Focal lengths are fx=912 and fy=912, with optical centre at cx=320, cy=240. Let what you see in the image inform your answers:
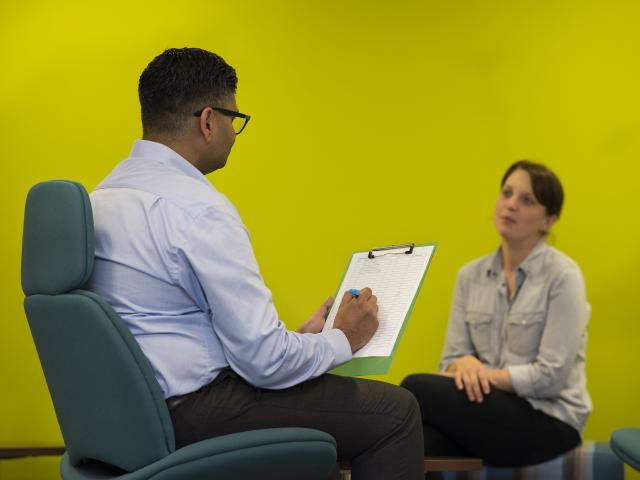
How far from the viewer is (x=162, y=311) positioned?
1915 millimetres

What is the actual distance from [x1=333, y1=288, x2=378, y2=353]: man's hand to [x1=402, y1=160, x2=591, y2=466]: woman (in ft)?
Result: 3.69

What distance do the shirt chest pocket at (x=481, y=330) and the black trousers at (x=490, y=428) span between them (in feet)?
1.07

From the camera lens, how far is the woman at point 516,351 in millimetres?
3139

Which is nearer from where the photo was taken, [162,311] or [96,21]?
[162,311]

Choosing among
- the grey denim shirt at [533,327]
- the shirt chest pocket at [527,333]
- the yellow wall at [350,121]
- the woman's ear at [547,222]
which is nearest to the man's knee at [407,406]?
the grey denim shirt at [533,327]

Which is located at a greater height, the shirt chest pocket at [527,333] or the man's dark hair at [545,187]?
the man's dark hair at [545,187]

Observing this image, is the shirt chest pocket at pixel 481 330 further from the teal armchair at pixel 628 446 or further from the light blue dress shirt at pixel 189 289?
the light blue dress shirt at pixel 189 289

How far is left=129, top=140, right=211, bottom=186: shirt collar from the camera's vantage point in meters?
2.06

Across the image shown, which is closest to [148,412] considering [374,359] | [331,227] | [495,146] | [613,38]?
[374,359]

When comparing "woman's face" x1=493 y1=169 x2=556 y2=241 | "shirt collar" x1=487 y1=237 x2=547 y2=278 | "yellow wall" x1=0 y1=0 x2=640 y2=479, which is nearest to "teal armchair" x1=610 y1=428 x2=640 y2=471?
"shirt collar" x1=487 y1=237 x2=547 y2=278

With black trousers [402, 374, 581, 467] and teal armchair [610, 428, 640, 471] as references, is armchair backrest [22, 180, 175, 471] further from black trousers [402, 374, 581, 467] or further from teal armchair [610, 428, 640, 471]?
black trousers [402, 374, 581, 467]

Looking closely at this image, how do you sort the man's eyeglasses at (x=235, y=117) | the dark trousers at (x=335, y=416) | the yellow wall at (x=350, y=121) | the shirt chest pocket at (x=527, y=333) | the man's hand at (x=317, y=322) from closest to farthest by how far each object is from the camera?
the dark trousers at (x=335, y=416)
the man's eyeglasses at (x=235, y=117)
the man's hand at (x=317, y=322)
the shirt chest pocket at (x=527, y=333)
the yellow wall at (x=350, y=121)

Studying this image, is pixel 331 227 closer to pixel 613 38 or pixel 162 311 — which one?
pixel 613 38

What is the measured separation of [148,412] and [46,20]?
2.89 meters
